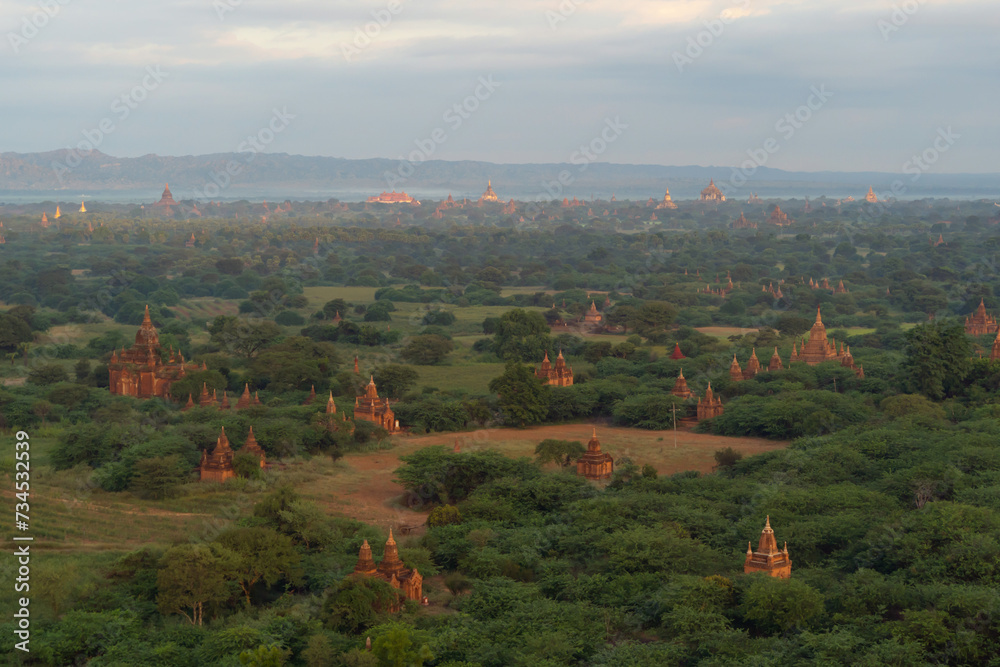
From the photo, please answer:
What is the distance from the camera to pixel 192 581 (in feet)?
88.4

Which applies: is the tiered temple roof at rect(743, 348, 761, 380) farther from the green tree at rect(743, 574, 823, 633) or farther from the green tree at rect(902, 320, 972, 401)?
the green tree at rect(743, 574, 823, 633)

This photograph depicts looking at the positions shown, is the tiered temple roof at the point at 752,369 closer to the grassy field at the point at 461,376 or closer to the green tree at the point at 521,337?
the grassy field at the point at 461,376

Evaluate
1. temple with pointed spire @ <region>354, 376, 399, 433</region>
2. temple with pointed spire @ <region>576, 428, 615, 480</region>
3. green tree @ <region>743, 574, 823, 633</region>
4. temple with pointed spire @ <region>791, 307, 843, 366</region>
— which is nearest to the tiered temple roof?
temple with pointed spire @ <region>791, 307, 843, 366</region>

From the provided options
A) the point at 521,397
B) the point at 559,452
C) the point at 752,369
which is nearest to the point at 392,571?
the point at 559,452

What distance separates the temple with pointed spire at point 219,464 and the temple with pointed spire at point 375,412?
8657mm

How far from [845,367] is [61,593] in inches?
1471

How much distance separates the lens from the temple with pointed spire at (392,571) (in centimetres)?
2752

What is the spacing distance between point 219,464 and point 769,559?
61.8 ft

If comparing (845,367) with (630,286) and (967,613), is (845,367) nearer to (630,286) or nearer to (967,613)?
(967,613)

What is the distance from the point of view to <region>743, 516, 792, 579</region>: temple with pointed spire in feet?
88.8

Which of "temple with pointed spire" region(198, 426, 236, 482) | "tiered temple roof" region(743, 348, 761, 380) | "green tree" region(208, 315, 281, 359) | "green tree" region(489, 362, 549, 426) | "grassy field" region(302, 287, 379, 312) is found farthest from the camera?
"grassy field" region(302, 287, 379, 312)

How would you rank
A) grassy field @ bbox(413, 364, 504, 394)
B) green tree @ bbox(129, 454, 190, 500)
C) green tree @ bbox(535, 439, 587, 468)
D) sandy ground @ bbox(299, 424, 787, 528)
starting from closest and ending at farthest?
sandy ground @ bbox(299, 424, 787, 528) → green tree @ bbox(129, 454, 190, 500) → green tree @ bbox(535, 439, 587, 468) → grassy field @ bbox(413, 364, 504, 394)

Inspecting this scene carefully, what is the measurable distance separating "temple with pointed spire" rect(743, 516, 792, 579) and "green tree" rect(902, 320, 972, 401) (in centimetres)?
2309

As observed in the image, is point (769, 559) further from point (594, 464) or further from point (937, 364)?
point (937, 364)
